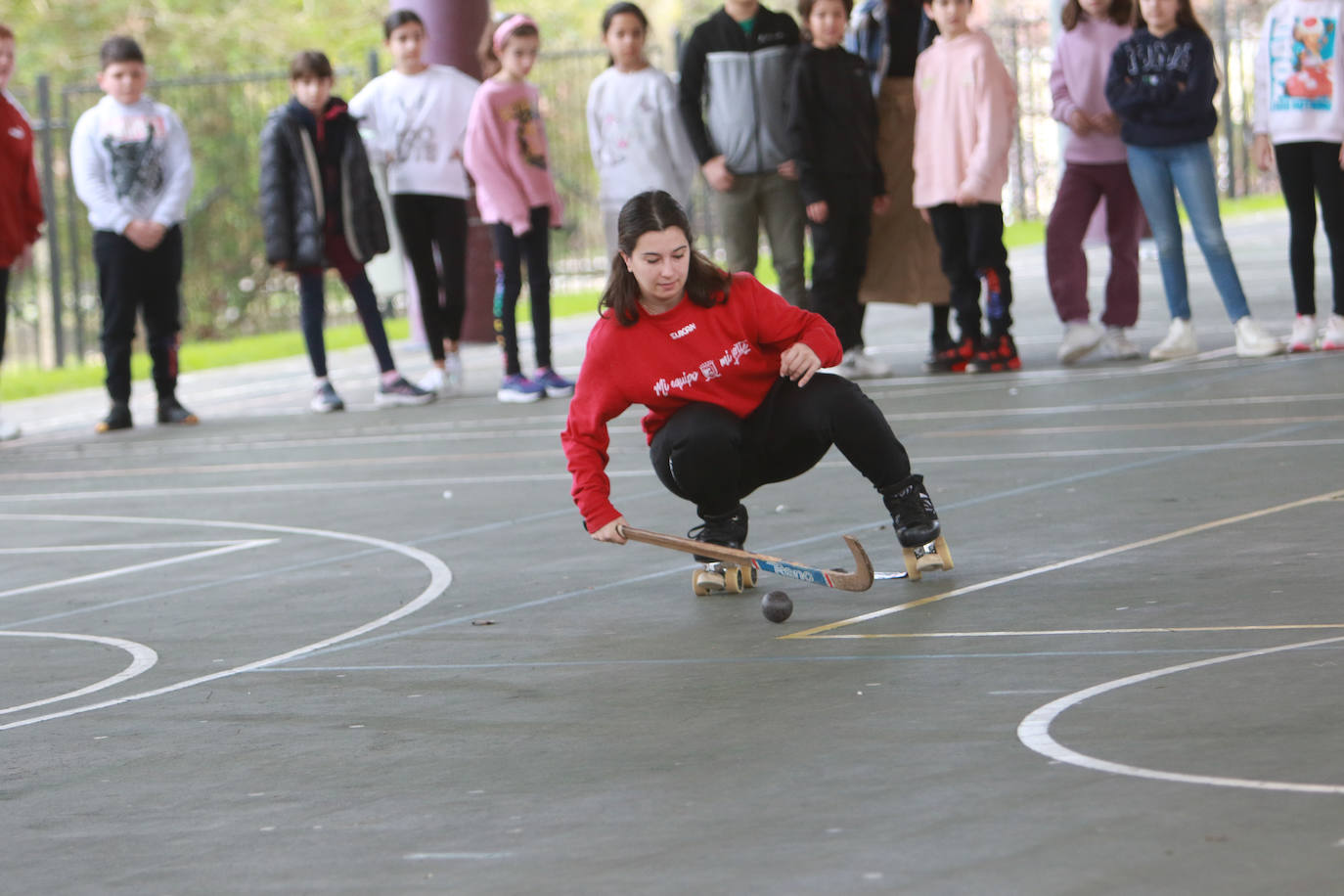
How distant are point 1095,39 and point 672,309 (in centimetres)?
515

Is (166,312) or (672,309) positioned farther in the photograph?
(166,312)

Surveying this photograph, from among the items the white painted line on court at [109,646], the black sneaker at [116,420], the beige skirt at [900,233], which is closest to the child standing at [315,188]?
the black sneaker at [116,420]

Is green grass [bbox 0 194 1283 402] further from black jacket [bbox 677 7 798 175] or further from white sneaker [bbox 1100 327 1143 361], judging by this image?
white sneaker [bbox 1100 327 1143 361]

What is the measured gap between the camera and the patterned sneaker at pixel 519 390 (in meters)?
10.6

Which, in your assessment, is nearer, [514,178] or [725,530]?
[725,530]

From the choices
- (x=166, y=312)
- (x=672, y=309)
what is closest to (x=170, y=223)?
(x=166, y=312)

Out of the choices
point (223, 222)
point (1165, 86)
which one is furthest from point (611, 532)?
point (223, 222)

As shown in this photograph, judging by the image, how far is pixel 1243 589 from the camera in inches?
180

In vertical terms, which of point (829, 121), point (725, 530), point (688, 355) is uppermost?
point (829, 121)

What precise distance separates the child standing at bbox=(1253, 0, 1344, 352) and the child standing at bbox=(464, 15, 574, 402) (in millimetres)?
3644

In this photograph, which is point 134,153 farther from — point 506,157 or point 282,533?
point 282,533

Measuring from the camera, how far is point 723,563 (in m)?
5.23

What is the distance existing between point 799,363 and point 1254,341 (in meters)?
4.96

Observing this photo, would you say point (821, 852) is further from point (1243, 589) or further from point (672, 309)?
point (672, 309)
